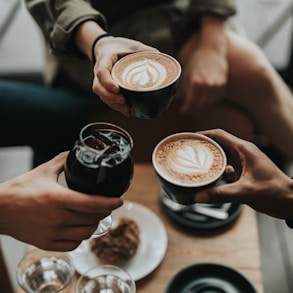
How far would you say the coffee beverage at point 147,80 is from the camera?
809 millimetres

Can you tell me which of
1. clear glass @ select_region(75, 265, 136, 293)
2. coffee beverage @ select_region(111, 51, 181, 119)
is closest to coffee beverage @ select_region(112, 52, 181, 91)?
coffee beverage @ select_region(111, 51, 181, 119)

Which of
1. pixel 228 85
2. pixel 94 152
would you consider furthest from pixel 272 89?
pixel 94 152

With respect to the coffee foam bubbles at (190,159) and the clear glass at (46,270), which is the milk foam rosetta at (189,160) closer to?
the coffee foam bubbles at (190,159)

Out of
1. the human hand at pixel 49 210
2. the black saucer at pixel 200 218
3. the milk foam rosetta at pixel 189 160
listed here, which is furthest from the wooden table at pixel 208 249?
the milk foam rosetta at pixel 189 160

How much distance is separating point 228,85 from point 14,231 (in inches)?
33.4

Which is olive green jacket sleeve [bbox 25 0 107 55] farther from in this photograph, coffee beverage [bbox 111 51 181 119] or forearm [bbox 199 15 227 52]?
forearm [bbox 199 15 227 52]

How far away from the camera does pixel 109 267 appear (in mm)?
1045

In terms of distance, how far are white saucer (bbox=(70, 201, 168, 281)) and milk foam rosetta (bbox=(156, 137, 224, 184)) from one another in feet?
1.21

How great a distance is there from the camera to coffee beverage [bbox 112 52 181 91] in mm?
827

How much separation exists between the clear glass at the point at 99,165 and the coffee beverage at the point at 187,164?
6 centimetres

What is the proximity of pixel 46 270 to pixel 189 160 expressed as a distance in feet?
1.46

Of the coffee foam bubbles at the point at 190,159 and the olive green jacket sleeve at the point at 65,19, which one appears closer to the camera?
the coffee foam bubbles at the point at 190,159

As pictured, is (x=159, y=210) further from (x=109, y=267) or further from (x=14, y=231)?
(x=14, y=231)

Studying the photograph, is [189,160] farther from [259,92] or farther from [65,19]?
[259,92]
